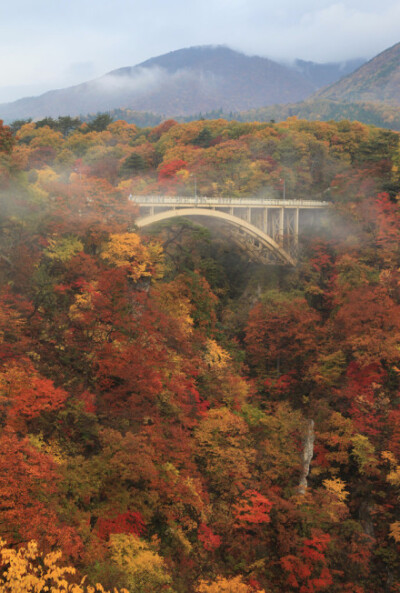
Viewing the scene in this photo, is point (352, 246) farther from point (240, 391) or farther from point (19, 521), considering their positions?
point (19, 521)

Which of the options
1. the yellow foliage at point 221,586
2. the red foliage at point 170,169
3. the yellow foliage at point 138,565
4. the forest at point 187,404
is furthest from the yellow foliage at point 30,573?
the red foliage at point 170,169

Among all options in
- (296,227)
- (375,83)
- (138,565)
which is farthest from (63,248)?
(375,83)

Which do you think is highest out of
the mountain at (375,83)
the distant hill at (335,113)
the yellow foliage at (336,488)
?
the mountain at (375,83)

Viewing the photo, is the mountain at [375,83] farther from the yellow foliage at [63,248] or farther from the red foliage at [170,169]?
the yellow foliage at [63,248]

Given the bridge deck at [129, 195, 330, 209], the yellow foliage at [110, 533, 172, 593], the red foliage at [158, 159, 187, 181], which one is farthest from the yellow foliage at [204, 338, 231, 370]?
the red foliage at [158, 159, 187, 181]

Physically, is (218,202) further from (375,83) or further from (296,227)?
(375,83)

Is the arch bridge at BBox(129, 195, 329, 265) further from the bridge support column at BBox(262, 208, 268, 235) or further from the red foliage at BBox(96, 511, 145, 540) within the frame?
the red foliage at BBox(96, 511, 145, 540)

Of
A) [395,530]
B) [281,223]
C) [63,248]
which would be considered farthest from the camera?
[281,223]
